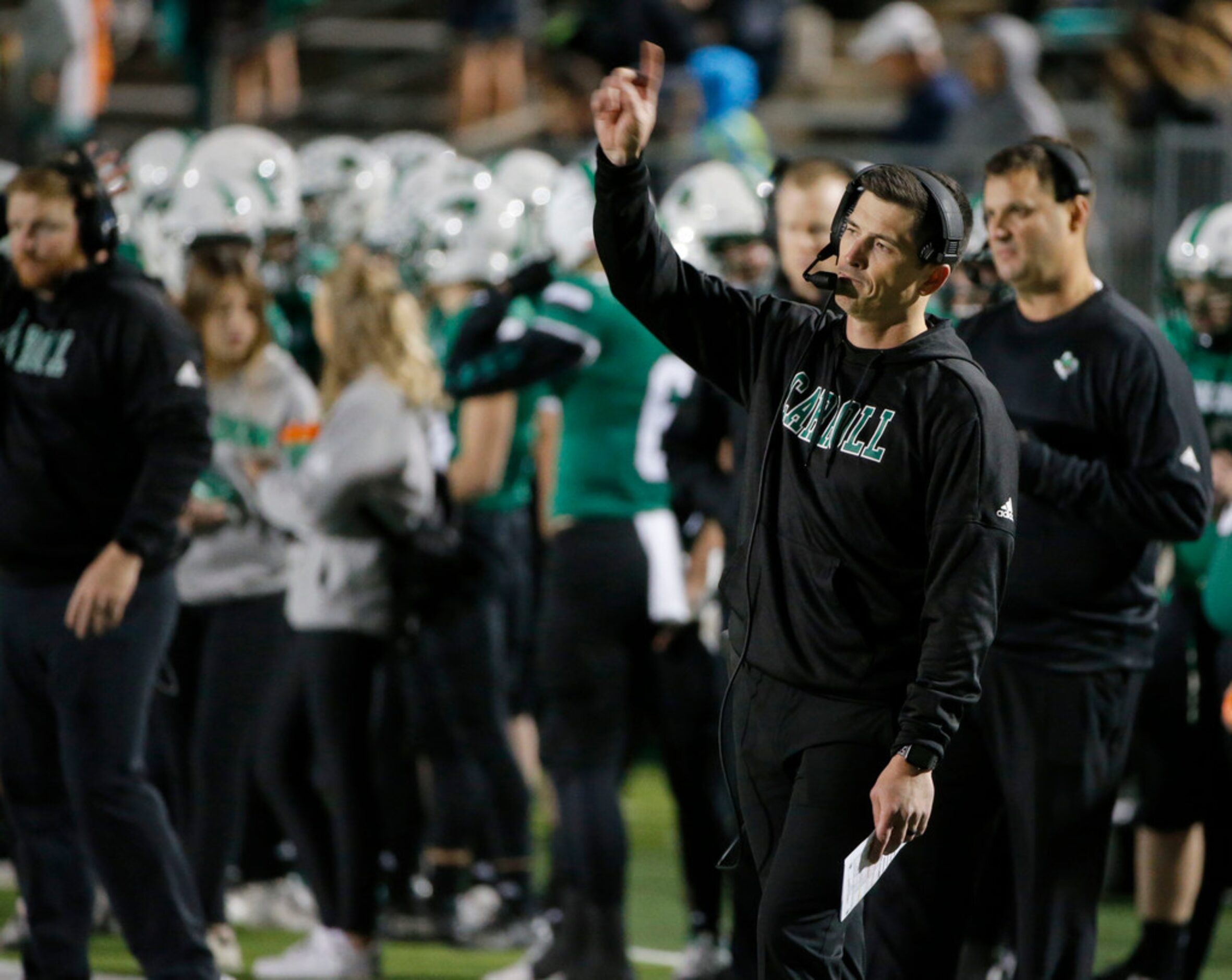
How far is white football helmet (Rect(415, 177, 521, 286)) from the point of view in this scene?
757cm

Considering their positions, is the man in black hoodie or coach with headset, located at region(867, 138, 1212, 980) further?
coach with headset, located at region(867, 138, 1212, 980)

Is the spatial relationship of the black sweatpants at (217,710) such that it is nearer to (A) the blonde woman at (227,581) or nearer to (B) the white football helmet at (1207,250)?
(A) the blonde woman at (227,581)

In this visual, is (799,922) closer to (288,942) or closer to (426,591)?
(426,591)

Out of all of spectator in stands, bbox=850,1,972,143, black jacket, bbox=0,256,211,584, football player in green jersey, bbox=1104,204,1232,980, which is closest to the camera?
black jacket, bbox=0,256,211,584

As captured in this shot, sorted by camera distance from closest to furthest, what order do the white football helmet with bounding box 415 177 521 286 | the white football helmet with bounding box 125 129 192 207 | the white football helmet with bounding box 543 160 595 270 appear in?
the white football helmet with bounding box 543 160 595 270 → the white football helmet with bounding box 415 177 521 286 → the white football helmet with bounding box 125 129 192 207

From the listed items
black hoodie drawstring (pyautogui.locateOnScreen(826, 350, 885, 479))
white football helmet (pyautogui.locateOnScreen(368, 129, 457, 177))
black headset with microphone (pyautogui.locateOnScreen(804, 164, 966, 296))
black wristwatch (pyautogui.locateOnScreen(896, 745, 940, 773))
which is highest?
black headset with microphone (pyautogui.locateOnScreen(804, 164, 966, 296))

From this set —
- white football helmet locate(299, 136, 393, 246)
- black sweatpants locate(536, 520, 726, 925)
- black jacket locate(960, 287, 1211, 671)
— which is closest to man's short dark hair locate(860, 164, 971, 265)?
black jacket locate(960, 287, 1211, 671)

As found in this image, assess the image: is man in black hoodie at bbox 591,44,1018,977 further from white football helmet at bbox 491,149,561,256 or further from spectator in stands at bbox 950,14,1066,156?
spectator in stands at bbox 950,14,1066,156

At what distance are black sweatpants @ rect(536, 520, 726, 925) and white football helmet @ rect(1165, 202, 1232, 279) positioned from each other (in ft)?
5.92

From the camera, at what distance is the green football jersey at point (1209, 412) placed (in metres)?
6.29

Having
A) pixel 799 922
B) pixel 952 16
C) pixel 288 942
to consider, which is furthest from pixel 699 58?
pixel 799 922

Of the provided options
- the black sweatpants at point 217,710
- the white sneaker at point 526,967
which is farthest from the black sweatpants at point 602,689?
the black sweatpants at point 217,710

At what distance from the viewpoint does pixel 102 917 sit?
22.9 ft

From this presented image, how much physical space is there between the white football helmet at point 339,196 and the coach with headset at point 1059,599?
4.30 metres
